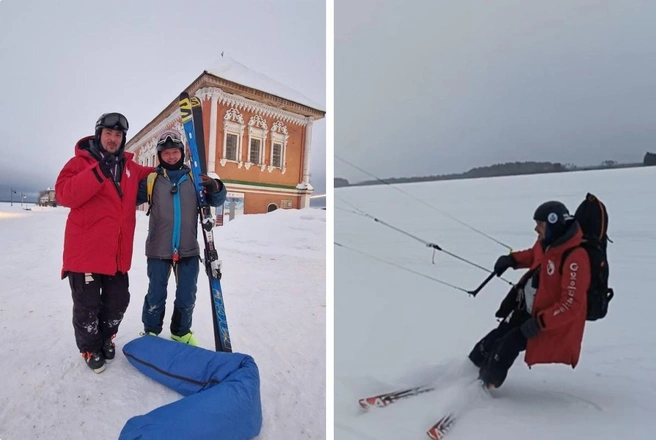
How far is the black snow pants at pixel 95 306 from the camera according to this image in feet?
3.43

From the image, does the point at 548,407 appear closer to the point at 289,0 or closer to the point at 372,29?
the point at 289,0

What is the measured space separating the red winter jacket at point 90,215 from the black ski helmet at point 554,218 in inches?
56.6

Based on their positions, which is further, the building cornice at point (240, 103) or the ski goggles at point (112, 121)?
the building cornice at point (240, 103)

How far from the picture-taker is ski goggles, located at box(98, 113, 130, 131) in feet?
3.40

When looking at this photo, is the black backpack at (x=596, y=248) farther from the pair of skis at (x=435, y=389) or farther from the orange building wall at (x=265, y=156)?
the orange building wall at (x=265, y=156)

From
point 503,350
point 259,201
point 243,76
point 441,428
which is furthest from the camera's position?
point 259,201

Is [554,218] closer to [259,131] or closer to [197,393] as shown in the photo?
[197,393]

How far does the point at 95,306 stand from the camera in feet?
3.48

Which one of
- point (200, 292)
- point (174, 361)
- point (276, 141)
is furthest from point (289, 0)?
point (174, 361)

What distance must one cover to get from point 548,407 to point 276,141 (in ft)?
5.32

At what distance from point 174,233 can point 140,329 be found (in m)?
0.46

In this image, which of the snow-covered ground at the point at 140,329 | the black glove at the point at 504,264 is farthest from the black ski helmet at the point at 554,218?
the snow-covered ground at the point at 140,329

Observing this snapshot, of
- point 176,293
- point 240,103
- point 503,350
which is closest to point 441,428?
point 503,350

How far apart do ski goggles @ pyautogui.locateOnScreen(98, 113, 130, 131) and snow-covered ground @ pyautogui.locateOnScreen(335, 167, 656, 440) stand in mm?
1240
